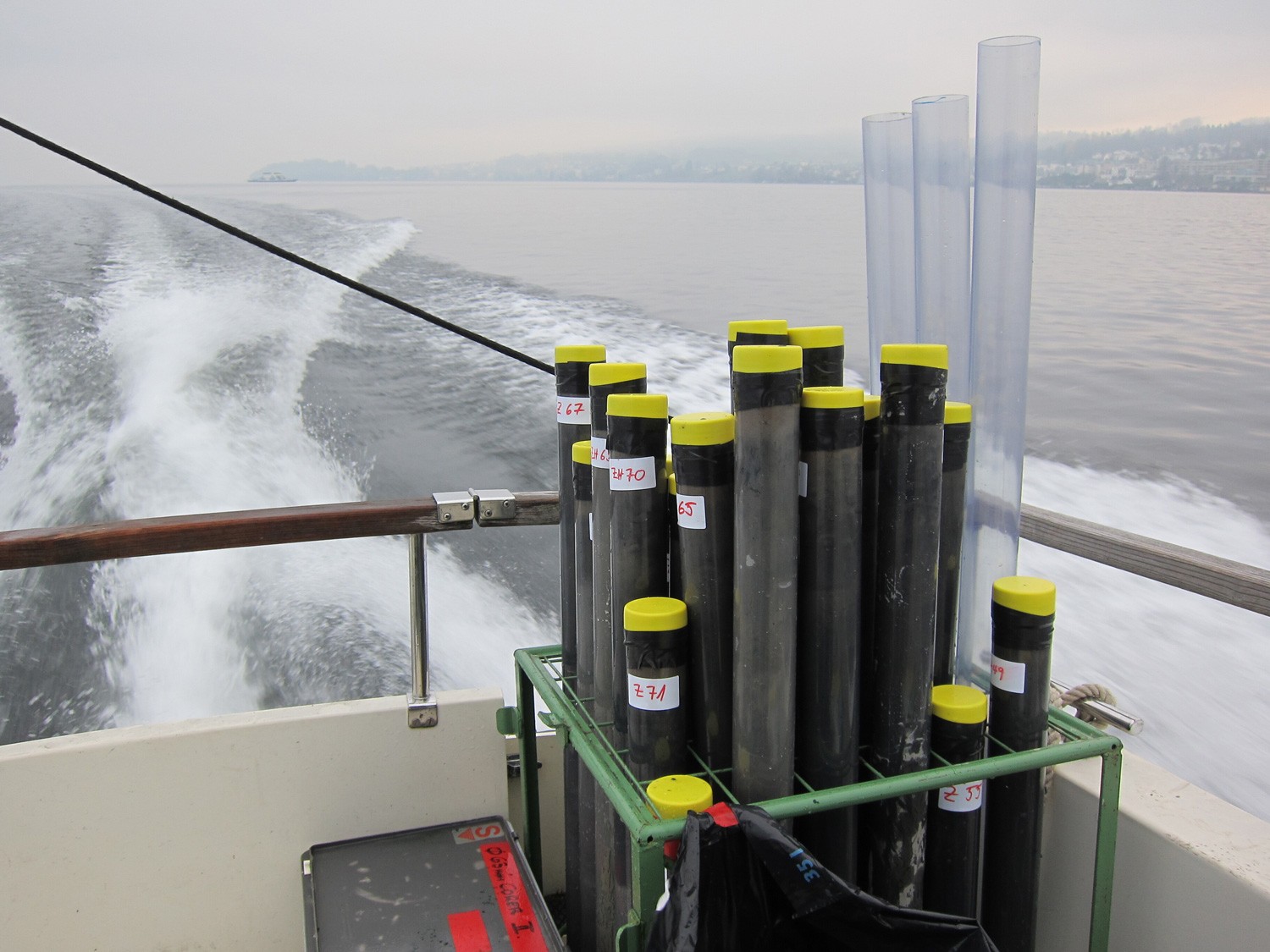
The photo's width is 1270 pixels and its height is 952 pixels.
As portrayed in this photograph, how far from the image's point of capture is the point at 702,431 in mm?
804

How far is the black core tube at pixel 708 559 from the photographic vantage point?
81cm

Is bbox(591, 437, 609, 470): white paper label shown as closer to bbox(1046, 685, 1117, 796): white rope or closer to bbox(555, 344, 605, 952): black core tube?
bbox(555, 344, 605, 952): black core tube

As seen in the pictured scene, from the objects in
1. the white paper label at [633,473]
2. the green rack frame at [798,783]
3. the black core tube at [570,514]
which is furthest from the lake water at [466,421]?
the white paper label at [633,473]

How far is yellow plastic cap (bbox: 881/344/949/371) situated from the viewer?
79 centimetres

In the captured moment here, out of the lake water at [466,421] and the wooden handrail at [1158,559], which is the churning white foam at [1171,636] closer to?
the lake water at [466,421]

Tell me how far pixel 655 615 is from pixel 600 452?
0.21 metres

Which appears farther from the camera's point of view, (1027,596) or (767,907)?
(1027,596)

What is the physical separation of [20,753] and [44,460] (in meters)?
3.64

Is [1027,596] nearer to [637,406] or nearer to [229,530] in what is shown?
[637,406]

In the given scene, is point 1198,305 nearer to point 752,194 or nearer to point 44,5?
point 752,194

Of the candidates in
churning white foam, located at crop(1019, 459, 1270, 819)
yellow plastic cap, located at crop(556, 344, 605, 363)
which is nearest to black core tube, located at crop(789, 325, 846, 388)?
yellow plastic cap, located at crop(556, 344, 605, 363)

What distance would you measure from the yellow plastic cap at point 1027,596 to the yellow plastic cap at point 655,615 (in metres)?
0.33

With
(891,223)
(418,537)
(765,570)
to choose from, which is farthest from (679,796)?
(891,223)

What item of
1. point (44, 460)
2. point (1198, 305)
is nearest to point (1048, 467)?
point (1198, 305)
